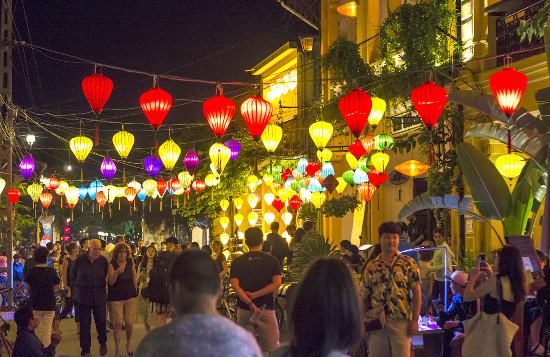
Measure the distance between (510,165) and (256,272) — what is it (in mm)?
7578

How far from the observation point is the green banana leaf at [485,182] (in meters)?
15.0

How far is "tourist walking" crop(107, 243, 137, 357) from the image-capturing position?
13805 millimetres

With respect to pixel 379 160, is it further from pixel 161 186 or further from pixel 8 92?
pixel 161 186

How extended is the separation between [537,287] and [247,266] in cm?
352

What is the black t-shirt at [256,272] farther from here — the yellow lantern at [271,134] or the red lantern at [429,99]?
the yellow lantern at [271,134]

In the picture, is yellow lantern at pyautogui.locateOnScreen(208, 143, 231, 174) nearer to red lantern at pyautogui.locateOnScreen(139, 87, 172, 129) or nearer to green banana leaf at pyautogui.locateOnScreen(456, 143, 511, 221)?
red lantern at pyautogui.locateOnScreen(139, 87, 172, 129)

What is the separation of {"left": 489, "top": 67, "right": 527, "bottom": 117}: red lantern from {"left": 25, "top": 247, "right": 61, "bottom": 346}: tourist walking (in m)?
7.47

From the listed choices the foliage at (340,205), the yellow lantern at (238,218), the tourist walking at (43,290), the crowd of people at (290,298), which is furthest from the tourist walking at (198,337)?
the yellow lantern at (238,218)

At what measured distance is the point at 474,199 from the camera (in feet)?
49.9

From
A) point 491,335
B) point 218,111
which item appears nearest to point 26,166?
point 218,111

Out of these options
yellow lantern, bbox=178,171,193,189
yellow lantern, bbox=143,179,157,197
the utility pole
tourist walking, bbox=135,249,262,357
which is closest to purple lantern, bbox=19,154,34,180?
the utility pole

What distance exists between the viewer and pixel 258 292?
10125 mm

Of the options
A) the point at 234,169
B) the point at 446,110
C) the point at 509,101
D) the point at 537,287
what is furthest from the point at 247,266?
the point at 234,169

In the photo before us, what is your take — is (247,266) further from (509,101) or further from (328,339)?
(328,339)
